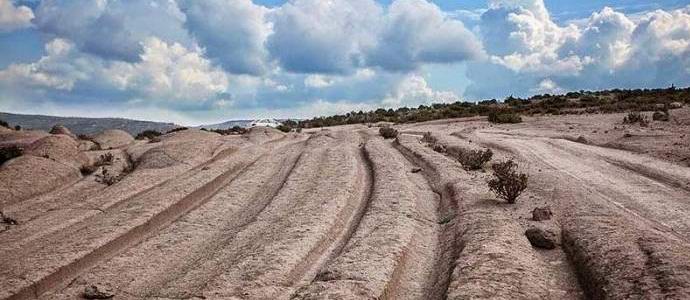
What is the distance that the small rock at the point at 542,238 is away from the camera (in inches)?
401

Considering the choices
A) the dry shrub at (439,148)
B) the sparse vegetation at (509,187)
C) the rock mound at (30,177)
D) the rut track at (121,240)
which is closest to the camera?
the rut track at (121,240)

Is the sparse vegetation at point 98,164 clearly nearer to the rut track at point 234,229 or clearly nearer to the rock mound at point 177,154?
the rock mound at point 177,154

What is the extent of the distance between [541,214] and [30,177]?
692 inches

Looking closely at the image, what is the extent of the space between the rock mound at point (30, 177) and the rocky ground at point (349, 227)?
68 mm

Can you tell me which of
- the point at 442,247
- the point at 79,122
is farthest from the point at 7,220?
the point at 79,122

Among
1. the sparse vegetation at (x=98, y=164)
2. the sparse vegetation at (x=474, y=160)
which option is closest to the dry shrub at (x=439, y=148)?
the sparse vegetation at (x=474, y=160)

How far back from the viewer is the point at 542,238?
10250mm

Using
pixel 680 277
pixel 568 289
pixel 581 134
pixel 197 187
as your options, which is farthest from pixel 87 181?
pixel 581 134

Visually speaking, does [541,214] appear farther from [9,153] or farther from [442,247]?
[9,153]

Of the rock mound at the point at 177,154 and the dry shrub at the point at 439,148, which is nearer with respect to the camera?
the rock mound at the point at 177,154

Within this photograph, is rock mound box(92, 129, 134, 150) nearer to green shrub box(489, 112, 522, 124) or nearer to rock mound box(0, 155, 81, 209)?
rock mound box(0, 155, 81, 209)

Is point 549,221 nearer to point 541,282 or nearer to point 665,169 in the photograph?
point 541,282

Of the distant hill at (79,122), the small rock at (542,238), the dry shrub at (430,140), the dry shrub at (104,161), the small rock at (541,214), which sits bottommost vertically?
the distant hill at (79,122)

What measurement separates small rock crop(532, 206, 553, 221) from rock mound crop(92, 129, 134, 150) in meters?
27.5
